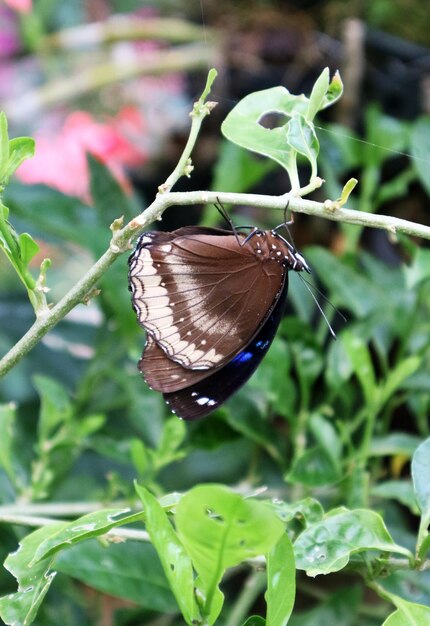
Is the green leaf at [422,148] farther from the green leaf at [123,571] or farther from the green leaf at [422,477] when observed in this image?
the green leaf at [123,571]

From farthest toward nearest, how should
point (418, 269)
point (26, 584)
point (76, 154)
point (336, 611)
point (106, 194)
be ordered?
point (76, 154), point (106, 194), point (336, 611), point (418, 269), point (26, 584)

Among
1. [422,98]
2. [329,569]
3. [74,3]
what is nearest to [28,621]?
[329,569]

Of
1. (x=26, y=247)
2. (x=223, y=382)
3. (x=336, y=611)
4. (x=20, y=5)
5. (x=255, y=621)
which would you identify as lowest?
(x=336, y=611)

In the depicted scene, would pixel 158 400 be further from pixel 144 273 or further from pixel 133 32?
pixel 133 32

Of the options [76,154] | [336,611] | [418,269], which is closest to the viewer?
[418,269]

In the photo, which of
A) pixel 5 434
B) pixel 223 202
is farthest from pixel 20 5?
pixel 223 202

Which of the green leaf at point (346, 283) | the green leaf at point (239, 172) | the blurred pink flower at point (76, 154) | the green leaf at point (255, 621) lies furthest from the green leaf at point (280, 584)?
the blurred pink flower at point (76, 154)

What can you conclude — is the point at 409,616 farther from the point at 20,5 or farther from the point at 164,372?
the point at 20,5

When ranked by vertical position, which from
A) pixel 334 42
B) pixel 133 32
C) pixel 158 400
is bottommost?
pixel 158 400
